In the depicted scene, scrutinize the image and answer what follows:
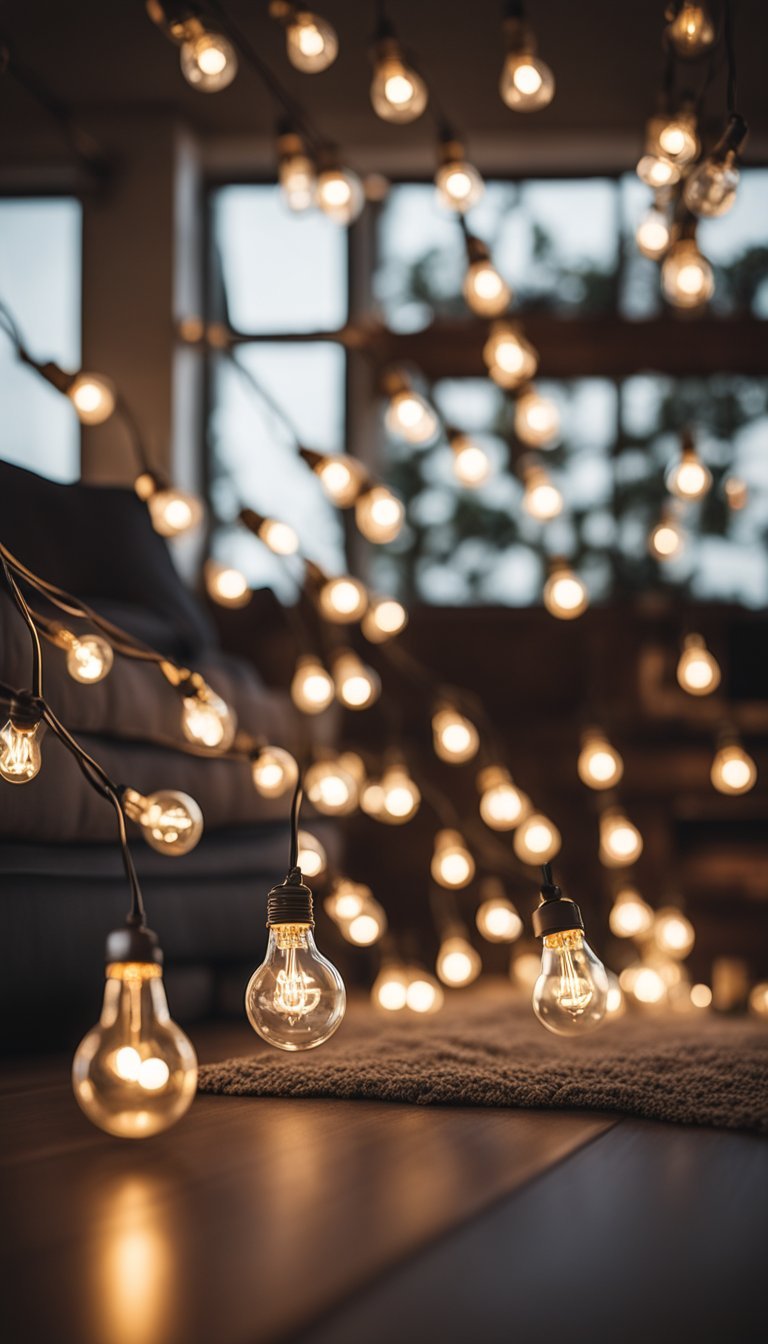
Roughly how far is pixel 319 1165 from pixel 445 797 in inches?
93.8

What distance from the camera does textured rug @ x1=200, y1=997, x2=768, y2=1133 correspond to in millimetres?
1032

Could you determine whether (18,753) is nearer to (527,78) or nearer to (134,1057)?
(134,1057)

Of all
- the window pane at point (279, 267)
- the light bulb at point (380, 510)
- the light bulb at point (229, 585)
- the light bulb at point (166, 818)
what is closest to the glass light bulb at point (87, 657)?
the light bulb at point (166, 818)

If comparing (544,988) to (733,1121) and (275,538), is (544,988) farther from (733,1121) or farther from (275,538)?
(275,538)

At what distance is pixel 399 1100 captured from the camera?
3.57 ft

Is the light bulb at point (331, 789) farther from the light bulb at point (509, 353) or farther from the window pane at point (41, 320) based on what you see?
the window pane at point (41, 320)

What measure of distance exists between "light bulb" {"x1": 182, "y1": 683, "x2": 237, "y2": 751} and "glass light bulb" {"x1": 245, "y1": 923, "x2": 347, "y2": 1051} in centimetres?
49

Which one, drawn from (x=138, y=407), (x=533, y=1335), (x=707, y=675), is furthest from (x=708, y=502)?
(x=533, y=1335)

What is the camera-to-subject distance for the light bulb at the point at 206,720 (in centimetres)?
143

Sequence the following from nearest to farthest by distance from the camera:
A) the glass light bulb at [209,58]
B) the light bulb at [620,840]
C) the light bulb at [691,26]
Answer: the light bulb at [691,26] < the glass light bulb at [209,58] < the light bulb at [620,840]

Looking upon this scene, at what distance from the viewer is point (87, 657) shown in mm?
1298

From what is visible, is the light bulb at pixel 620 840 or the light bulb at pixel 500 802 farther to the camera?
the light bulb at pixel 620 840

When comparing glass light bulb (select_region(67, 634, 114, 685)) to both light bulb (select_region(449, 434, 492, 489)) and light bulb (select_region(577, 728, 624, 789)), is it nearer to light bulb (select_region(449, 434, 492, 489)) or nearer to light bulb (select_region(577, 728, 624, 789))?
light bulb (select_region(449, 434, 492, 489))

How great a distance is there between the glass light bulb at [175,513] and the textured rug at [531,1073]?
1.07m
